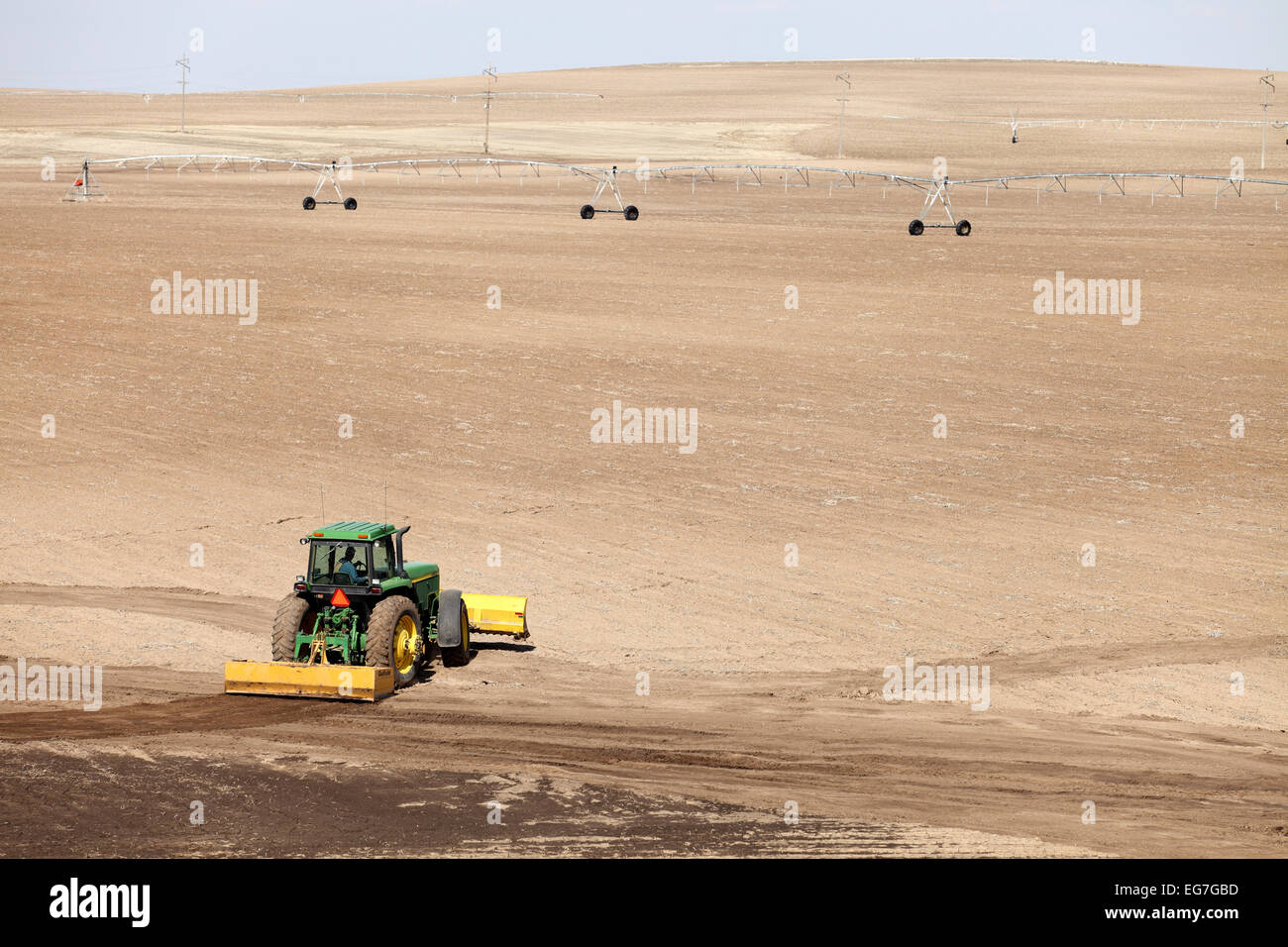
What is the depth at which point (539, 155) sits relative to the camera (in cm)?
8356

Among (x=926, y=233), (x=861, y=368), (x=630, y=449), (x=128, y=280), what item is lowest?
(x=630, y=449)

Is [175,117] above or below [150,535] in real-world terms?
above

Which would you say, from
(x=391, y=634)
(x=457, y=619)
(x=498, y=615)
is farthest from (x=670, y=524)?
(x=391, y=634)

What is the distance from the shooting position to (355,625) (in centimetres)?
1329

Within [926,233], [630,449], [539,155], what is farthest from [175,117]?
[630,449]

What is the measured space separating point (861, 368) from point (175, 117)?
103 m

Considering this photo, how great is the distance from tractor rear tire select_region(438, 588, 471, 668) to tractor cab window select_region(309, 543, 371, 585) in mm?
850

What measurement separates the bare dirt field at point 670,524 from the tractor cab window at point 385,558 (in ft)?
3.84

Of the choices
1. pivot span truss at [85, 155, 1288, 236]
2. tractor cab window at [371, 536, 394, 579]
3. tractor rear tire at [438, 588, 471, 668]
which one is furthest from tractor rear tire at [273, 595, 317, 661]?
pivot span truss at [85, 155, 1288, 236]

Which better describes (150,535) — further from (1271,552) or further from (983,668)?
(1271,552)

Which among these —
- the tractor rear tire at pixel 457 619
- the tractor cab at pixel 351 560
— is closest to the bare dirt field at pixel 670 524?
the tractor rear tire at pixel 457 619

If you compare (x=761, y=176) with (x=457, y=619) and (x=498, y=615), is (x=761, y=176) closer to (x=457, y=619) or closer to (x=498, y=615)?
(x=498, y=615)

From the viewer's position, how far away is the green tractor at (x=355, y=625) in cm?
1257

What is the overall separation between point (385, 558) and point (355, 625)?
0.85m
